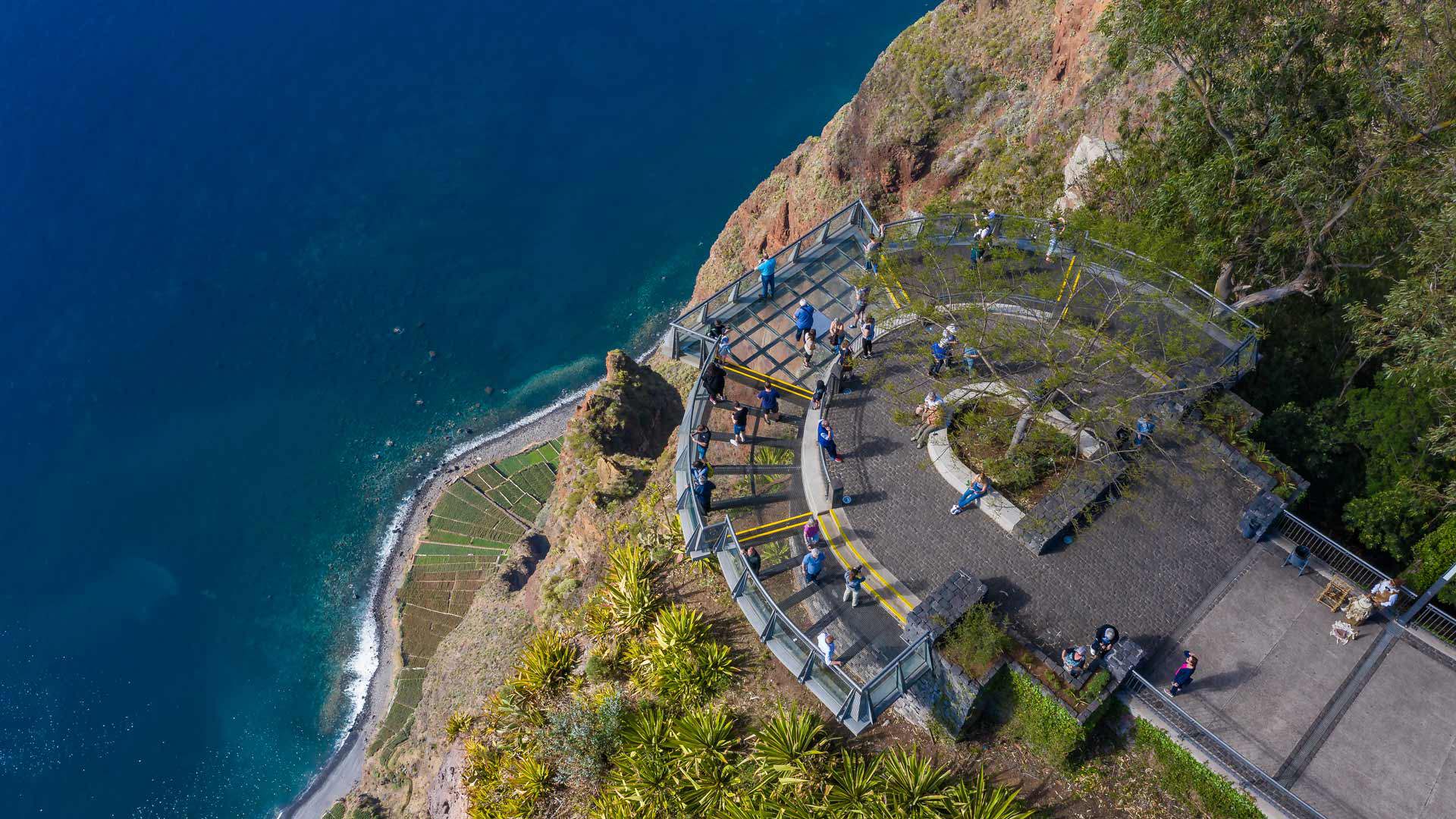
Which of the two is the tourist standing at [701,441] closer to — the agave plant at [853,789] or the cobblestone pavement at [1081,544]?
the cobblestone pavement at [1081,544]

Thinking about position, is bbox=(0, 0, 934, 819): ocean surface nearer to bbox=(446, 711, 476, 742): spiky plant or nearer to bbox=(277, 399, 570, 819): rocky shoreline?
bbox=(277, 399, 570, 819): rocky shoreline

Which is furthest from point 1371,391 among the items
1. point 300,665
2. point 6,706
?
point 6,706

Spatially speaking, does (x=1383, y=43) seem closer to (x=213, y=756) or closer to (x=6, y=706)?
(x=213, y=756)

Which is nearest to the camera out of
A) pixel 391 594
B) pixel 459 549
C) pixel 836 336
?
pixel 836 336

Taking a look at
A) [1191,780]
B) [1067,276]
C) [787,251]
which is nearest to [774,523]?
[787,251]

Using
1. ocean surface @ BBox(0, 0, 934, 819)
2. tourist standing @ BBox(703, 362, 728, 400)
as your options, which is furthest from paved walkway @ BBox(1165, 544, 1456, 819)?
ocean surface @ BBox(0, 0, 934, 819)

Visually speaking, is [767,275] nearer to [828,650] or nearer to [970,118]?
[828,650]
